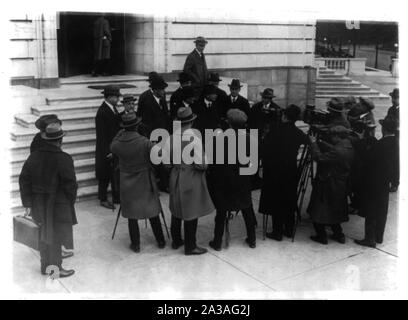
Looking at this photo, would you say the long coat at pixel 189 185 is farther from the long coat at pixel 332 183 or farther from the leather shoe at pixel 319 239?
the leather shoe at pixel 319 239

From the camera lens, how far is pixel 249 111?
9477 millimetres

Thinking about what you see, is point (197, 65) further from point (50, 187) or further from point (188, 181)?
point (50, 187)

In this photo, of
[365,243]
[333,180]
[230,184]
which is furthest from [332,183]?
[230,184]

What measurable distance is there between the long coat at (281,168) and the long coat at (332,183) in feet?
0.92

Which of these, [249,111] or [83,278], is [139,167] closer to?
[83,278]

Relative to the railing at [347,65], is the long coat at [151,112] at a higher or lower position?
lower

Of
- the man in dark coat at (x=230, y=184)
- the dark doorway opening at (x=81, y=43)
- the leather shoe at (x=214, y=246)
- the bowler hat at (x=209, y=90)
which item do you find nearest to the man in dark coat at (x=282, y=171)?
the man in dark coat at (x=230, y=184)

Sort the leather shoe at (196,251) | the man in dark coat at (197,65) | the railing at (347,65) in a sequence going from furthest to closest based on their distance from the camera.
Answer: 1. the railing at (347,65)
2. the man in dark coat at (197,65)
3. the leather shoe at (196,251)

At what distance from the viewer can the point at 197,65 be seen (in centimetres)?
1106

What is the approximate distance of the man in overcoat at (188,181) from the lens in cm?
624

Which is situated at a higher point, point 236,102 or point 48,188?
point 236,102

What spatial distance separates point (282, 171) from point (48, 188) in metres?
3.10

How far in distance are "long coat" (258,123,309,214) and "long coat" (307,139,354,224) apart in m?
0.28
